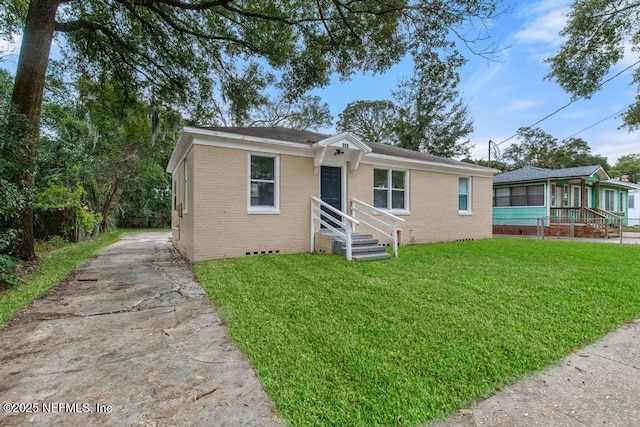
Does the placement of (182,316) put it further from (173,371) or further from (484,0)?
(484,0)

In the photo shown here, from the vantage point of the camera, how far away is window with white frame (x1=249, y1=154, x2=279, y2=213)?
771 centimetres

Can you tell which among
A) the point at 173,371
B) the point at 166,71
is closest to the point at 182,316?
the point at 173,371

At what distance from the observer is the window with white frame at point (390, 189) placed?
985 cm

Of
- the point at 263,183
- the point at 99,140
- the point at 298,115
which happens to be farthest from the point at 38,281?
the point at 298,115

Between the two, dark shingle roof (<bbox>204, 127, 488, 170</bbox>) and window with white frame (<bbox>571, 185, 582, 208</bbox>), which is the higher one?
dark shingle roof (<bbox>204, 127, 488, 170</bbox>)

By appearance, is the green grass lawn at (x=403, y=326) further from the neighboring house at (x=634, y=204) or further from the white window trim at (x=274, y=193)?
the neighboring house at (x=634, y=204)

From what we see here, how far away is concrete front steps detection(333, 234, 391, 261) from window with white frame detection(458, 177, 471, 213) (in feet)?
19.0

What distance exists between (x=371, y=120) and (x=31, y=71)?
2395 centimetres

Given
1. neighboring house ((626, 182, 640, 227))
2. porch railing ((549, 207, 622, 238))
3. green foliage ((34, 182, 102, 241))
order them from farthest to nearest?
neighboring house ((626, 182, 640, 227))
porch railing ((549, 207, 622, 238))
green foliage ((34, 182, 102, 241))

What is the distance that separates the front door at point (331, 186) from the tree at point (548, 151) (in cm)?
3932

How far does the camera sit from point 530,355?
2623 millimetres

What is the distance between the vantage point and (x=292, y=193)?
8.15m

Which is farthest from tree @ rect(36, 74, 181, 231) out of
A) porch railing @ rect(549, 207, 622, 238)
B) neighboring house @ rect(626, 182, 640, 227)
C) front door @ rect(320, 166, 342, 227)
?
neighboring house @ rect(626, 182, 640, 227)

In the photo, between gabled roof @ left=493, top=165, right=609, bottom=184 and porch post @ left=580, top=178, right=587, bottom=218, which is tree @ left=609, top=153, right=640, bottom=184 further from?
gabled roof @ left=493, top=165, right=609, bottom=184
